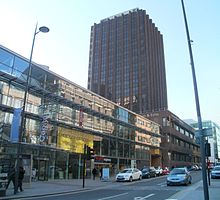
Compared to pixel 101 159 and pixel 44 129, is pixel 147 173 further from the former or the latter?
pixel 44 129

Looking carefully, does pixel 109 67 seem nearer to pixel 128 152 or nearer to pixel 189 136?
pixel 189 136

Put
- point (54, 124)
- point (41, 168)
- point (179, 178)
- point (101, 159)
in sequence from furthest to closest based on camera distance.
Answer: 1. point (101, 159)
2. point (54, 124)
3. point (41, 168)
4. point (179, 178)

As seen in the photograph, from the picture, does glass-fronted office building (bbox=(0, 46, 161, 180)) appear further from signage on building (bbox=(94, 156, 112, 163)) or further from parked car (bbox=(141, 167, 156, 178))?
parked car (bbox=(141, 167, 156, 178))

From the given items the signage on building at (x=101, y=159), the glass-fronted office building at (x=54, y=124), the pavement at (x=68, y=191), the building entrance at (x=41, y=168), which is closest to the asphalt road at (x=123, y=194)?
the pavement at (x=68, y=191)

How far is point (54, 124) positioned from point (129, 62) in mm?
104561

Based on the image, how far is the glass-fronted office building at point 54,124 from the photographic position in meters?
30.2

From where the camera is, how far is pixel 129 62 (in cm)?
13800

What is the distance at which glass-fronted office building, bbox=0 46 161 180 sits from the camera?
3017 cm

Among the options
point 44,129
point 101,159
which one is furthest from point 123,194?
point 101,159

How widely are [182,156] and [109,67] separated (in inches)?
2341

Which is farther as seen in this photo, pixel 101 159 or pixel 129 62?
pixel 129 62

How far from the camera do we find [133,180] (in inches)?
1453

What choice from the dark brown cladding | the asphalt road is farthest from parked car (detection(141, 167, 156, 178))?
the dark brown cladding

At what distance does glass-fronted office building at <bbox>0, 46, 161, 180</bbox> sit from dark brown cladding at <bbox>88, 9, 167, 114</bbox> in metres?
74.5
